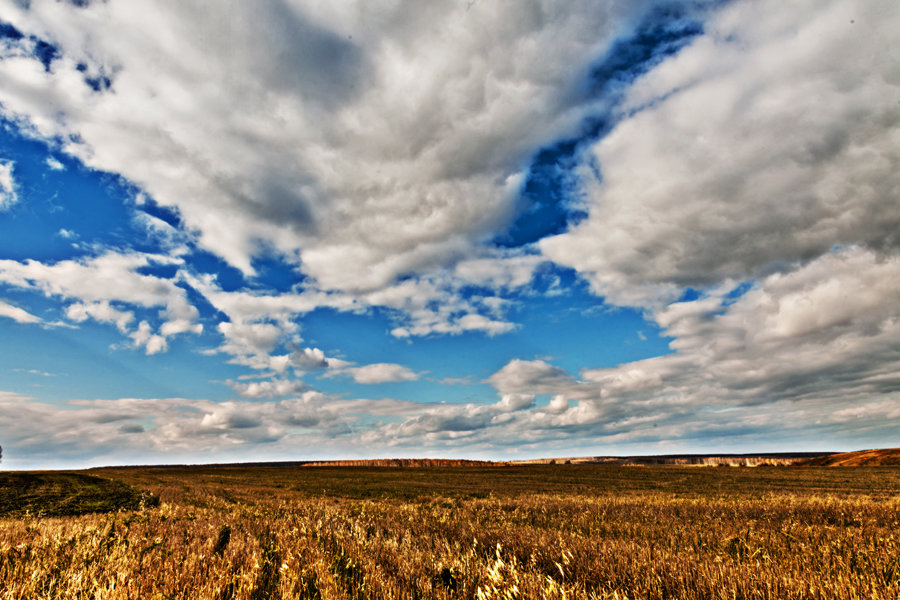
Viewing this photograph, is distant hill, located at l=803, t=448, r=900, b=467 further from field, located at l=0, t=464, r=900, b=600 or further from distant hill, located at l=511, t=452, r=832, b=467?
field, located at l=0, t=464, r=900, b=600

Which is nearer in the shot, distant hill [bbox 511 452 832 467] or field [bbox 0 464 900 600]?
field [bbox 0 464 900 600]

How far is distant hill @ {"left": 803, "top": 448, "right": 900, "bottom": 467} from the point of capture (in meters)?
95.2

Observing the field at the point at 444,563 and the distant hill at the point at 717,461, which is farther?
the distant hill at the point at 717,461

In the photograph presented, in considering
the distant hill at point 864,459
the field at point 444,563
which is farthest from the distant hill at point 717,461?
the field at point 444,563

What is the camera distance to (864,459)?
104m

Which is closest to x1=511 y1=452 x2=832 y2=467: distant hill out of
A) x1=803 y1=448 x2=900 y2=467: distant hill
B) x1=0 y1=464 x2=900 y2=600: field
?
x1=803 y1=448 x2=900 y2=467: distant hill

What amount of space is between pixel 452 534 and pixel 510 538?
1429 mm

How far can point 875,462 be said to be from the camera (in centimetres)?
9662

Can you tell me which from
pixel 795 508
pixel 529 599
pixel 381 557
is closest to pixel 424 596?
pixel 529 599

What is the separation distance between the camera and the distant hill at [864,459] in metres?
95.2

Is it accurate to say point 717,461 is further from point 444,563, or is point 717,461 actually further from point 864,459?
point 444,563

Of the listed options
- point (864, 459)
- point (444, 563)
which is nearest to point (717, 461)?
point (864, 459)

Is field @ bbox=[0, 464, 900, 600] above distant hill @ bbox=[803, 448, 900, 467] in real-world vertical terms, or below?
above

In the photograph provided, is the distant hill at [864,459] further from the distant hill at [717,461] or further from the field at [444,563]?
the field at [444,563]
